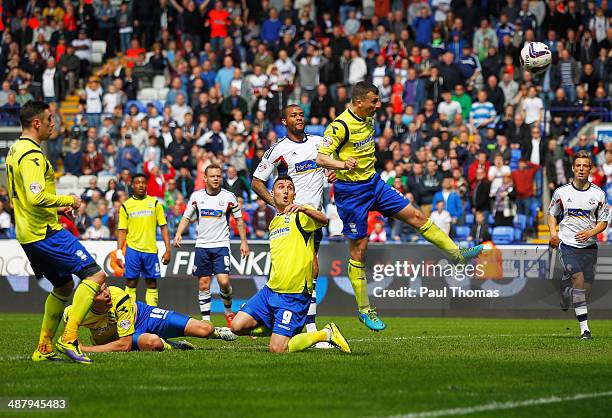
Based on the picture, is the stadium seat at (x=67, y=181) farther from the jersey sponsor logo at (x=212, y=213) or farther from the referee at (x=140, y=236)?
the jersey sponsor logo at (x=212, y=213)

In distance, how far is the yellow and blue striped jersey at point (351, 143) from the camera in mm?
13320

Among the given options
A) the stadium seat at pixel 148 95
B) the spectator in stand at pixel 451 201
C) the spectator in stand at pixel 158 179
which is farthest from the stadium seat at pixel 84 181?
the spectator in stand at pixel 451 201

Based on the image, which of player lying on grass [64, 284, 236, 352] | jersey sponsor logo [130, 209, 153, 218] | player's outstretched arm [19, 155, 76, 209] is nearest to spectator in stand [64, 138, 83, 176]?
jersey sponsor logo [130, 209, 153, 218]

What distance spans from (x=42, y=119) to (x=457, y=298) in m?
13.4

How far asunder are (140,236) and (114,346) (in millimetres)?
7184

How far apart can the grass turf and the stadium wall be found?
325 inches

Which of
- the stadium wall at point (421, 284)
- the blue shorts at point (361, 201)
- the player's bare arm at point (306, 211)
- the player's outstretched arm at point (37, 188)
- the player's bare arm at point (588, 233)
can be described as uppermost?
the player's outstretched arm at point (37, 188)

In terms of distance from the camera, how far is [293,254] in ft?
40.1

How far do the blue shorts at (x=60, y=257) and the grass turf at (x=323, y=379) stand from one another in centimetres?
96

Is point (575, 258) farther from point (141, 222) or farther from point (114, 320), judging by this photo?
point (141, 222)

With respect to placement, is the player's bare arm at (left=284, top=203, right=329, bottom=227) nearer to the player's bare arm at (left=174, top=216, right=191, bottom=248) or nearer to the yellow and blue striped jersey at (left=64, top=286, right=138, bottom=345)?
the yellow and blue striped jersey at (left=64, top=286, right=138, bottom=345)

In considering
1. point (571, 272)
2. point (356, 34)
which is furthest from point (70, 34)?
point (571, 272)

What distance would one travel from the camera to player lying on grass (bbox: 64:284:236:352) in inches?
487

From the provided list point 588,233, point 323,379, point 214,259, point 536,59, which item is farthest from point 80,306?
point 536,59
